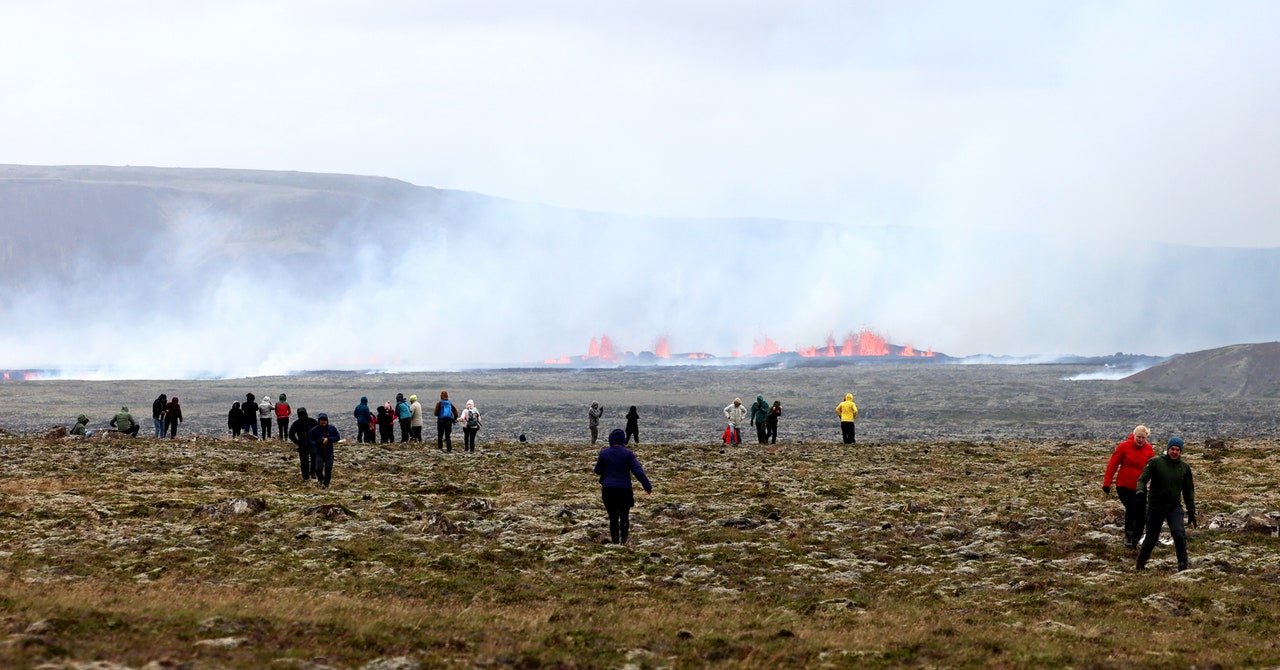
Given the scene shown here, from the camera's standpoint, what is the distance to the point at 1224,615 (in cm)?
1694

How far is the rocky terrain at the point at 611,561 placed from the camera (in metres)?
14.5

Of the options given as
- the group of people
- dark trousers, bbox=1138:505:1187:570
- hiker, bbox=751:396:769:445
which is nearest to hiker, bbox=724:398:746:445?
hiker, bbox=751:396:769:445

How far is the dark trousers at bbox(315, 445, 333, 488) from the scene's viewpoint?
30391 mm

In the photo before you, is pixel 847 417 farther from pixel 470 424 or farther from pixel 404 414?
pixel 404 414

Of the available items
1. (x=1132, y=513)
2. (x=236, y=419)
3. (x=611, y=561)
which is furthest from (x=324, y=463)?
Answer: (x=236, y=419)

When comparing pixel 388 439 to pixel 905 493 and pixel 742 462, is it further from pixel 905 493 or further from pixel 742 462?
pixel 905 493

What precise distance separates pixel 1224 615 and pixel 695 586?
23.2 feet

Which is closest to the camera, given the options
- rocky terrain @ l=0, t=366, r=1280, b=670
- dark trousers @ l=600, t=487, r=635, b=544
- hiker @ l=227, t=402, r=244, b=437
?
rocky terrain @ l=0, t=366, r=1280, b=670

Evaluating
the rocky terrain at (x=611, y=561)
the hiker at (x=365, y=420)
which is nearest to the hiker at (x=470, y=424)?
the rocky terrain at (x=611, y=561)

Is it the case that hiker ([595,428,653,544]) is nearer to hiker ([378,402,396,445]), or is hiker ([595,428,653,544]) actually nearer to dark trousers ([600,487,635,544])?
dark trousers ([600,487,635,544])

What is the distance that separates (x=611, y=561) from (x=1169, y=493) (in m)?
8.47

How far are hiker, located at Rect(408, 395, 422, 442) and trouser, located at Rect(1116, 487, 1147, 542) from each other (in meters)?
26.4

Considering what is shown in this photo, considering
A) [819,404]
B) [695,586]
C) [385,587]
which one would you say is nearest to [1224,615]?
[695,586]

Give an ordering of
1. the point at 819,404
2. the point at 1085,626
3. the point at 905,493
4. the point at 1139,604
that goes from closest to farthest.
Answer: the point at 1085,626 → the point at 1139,604 → the point at 905,493 → the point at 819,404
